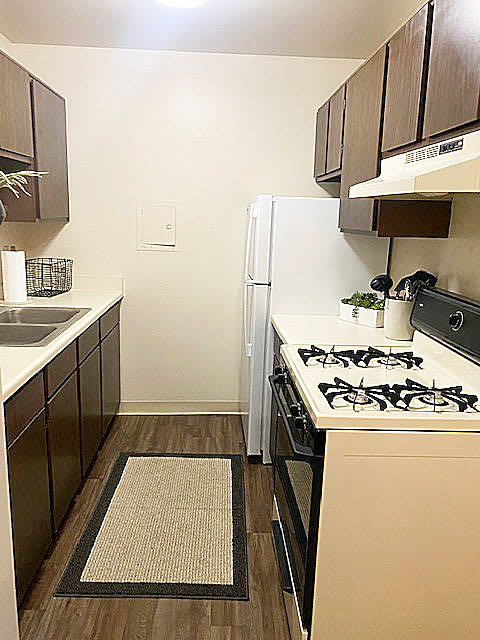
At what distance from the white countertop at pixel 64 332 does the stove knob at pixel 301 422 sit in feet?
3.09

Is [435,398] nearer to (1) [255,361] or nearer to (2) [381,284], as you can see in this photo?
(2) [381,284]

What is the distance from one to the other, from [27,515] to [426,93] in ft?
6.85

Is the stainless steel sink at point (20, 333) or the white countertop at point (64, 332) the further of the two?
the stainless steel sink at point (20, 333)

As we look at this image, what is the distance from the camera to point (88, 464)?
3.04 meters

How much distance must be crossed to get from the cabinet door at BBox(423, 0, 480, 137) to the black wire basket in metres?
2.56

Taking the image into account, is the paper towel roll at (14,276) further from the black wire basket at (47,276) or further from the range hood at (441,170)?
the range hood at (441,170)

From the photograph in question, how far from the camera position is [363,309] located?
3.00 m

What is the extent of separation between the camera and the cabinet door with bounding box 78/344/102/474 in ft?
9.42

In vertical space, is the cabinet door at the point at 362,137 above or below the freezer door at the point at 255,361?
above

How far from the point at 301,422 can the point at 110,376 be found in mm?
2133

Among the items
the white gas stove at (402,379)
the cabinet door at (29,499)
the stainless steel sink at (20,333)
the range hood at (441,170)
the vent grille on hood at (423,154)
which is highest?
the vent grille on hood at (423,154)

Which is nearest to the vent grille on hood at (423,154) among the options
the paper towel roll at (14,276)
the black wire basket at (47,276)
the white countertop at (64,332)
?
the white countertop at (64,332)

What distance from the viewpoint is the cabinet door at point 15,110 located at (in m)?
2.66

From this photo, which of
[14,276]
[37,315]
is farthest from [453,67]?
[14,276]
